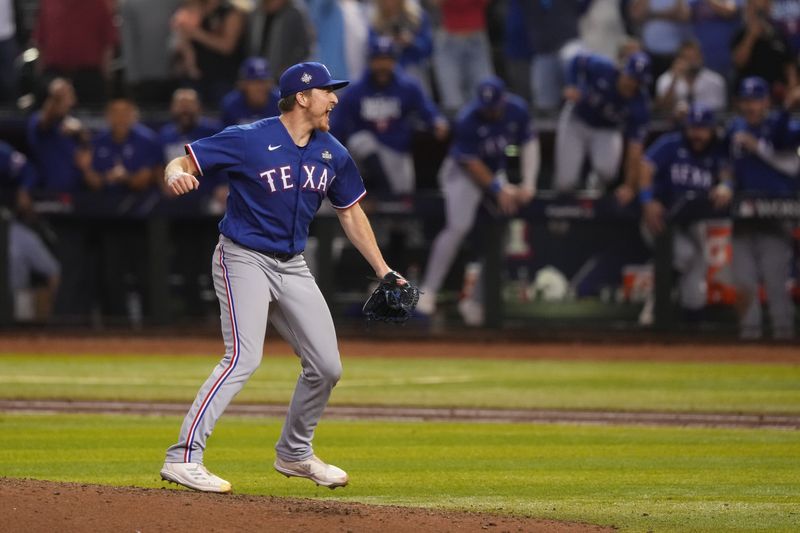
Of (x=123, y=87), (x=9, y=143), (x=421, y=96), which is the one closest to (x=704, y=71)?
(x=421, y=96)

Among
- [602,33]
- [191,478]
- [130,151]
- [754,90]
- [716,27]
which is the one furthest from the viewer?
[716,27]

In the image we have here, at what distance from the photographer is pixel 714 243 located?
14719 millimetres

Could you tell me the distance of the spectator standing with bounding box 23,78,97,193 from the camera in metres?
15.0

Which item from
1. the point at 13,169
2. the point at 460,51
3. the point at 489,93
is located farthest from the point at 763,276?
the point at 13,169

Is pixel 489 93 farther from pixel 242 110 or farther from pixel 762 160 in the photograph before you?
pixel 762 160

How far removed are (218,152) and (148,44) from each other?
32.2ft

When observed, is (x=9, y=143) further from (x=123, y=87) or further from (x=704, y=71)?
(x=704, y=71)

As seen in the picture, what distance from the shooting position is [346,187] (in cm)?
651

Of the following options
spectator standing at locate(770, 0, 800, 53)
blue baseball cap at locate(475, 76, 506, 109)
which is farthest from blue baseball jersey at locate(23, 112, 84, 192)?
spectator standing at locate(770, 0, 800, 53)

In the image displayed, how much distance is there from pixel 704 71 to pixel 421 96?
3082mm

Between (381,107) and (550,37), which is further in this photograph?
(550,37)

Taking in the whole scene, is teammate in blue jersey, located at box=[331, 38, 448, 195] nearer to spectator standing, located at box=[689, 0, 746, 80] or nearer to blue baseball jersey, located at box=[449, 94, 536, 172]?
blue baseball jersey, located at box=[449, 94, 536, 172]

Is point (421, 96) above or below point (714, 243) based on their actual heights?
above

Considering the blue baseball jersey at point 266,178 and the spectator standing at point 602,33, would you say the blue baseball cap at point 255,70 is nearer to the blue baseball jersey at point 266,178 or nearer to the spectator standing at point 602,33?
the spectator standing at point 602,33
